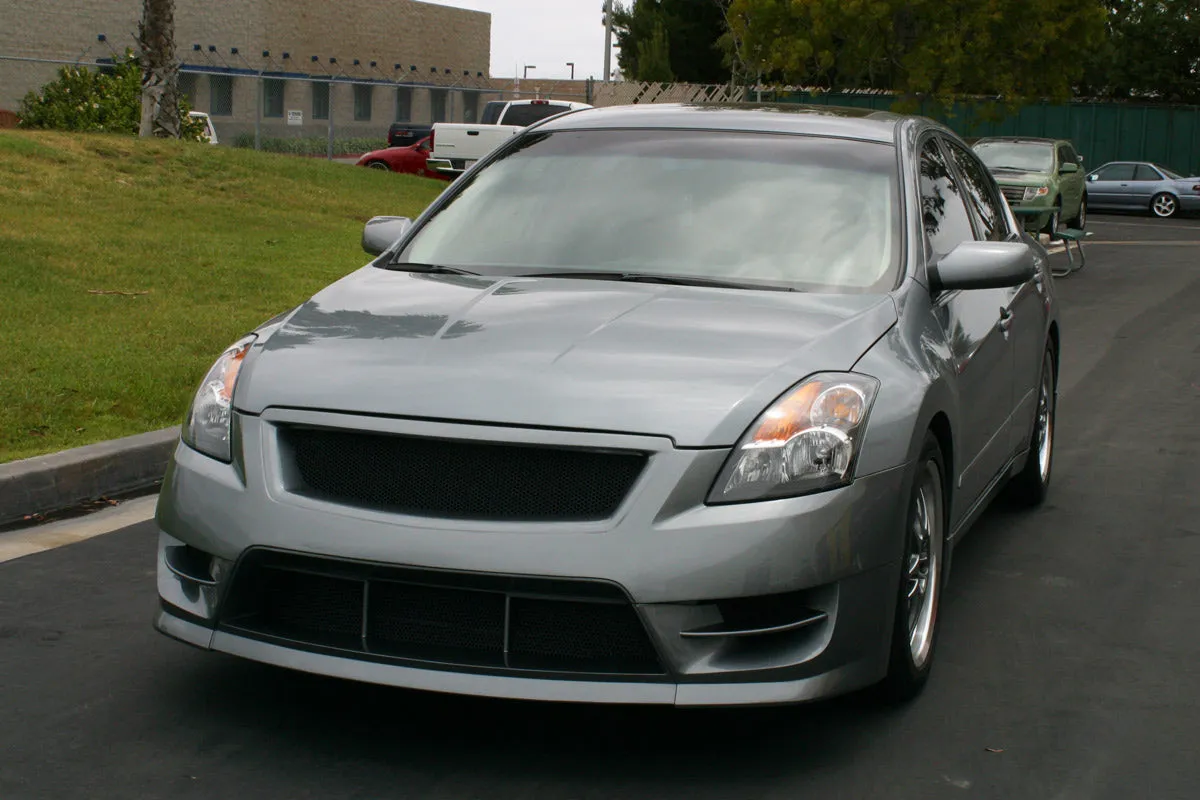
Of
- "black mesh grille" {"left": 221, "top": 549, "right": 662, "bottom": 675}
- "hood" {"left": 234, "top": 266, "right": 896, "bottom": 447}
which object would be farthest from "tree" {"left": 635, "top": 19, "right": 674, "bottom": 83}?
"black mesh grille" {"left": 221, "top": 549, "right": 662, "bottom": 675}

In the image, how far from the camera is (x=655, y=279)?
5086 millimetres

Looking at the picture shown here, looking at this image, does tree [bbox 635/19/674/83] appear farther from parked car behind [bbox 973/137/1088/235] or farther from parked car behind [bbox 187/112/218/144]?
parked car behind [bbox 973/137/1088/235]

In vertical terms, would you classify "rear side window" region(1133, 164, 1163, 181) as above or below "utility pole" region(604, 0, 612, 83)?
below

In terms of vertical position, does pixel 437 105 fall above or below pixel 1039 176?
below

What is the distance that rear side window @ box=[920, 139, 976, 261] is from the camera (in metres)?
5.63

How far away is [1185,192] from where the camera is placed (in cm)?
3844

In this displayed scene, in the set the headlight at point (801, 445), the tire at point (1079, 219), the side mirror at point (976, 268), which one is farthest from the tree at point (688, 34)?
the headlight at point (801, 445)

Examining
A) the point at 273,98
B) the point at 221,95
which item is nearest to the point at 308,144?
the point at 221,95

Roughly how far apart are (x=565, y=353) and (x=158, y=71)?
1949 cm

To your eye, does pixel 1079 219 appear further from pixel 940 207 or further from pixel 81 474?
pixel 81 474

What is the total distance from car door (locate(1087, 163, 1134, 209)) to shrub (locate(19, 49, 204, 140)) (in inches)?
872

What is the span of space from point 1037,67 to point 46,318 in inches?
1082

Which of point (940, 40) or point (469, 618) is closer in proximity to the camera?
point (469, 618)

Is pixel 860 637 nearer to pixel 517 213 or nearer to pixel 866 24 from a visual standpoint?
pixel 517 213
